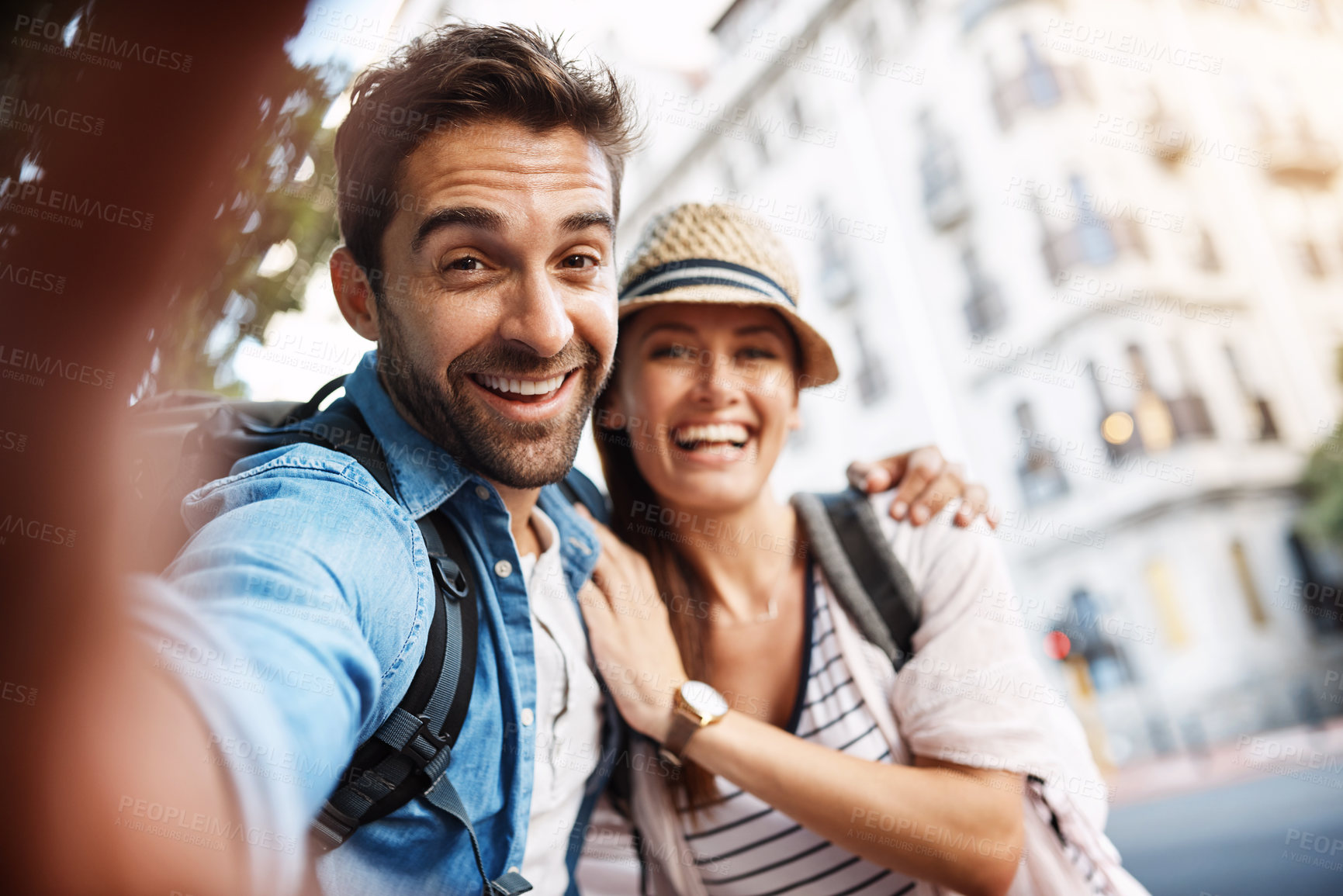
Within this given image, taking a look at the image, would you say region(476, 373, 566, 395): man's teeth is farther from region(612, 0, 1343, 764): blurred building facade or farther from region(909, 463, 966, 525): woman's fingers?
region(612, 0, 1343, 764): blurred building facade

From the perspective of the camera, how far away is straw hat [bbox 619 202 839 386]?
0.93 meters

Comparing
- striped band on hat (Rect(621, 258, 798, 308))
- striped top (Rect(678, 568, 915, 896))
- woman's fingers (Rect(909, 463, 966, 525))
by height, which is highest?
striped band on hat (Rect(621, 258, 798, 308))

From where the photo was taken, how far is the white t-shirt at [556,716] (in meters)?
0.80

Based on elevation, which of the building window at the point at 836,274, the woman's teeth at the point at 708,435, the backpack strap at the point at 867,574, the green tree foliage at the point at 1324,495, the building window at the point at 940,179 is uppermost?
the building window at the point at 940,179

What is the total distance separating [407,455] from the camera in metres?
0.70

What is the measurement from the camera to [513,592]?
2.44 ft

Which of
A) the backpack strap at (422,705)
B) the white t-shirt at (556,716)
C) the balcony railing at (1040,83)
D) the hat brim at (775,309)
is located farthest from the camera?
the balcony railing at (1040,83)

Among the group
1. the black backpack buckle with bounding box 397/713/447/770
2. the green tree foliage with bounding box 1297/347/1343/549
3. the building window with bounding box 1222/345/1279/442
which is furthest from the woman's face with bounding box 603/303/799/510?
the building window with bounding box 1222/345/1279/442

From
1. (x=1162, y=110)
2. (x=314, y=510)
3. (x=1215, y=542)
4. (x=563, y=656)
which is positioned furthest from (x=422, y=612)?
(x=1162, y=110)

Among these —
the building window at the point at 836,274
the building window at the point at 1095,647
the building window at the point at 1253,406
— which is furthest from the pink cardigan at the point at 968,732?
the building window at the point at 1253,406

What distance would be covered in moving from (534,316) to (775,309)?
0.42 meters

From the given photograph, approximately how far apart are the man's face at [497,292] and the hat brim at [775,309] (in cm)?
18

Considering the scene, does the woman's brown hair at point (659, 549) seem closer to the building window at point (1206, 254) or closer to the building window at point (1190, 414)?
the building window at point (1190, 414)

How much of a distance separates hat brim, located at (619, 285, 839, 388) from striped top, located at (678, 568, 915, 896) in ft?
1.24
